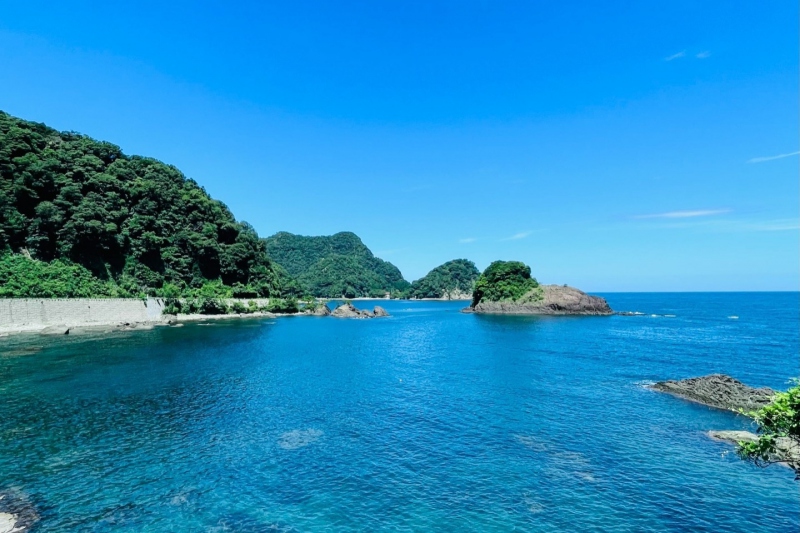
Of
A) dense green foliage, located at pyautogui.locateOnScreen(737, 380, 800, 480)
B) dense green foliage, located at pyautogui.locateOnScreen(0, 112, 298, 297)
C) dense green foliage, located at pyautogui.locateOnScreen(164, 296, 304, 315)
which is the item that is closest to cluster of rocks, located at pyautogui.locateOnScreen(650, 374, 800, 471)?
dense green foliage, located at pyautogui.locateOnScreen(737, 380, 800, 480)

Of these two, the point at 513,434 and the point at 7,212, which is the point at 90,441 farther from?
the point at 7,212

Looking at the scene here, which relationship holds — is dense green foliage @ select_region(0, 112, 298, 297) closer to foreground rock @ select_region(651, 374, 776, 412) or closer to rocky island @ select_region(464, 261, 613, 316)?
rocky island @ select_region(464, 261, 613, 316)

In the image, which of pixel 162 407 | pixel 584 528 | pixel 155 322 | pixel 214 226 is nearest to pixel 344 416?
pixel 162 407

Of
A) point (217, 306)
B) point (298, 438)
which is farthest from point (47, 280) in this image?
point (298, 438)

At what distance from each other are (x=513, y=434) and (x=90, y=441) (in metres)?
26.0

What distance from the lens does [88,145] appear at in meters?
107

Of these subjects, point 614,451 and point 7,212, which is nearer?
point 614,451

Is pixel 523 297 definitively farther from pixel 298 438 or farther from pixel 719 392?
pixel 298 438

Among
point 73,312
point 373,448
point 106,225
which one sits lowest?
point 373,448

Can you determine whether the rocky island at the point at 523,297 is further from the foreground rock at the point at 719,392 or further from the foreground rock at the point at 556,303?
the foreground rock at the point at 719,392

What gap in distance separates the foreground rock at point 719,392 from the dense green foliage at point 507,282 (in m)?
106

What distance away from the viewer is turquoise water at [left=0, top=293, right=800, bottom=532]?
16781 millimetres

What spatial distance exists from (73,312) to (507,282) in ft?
410

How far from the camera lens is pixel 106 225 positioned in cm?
9044
